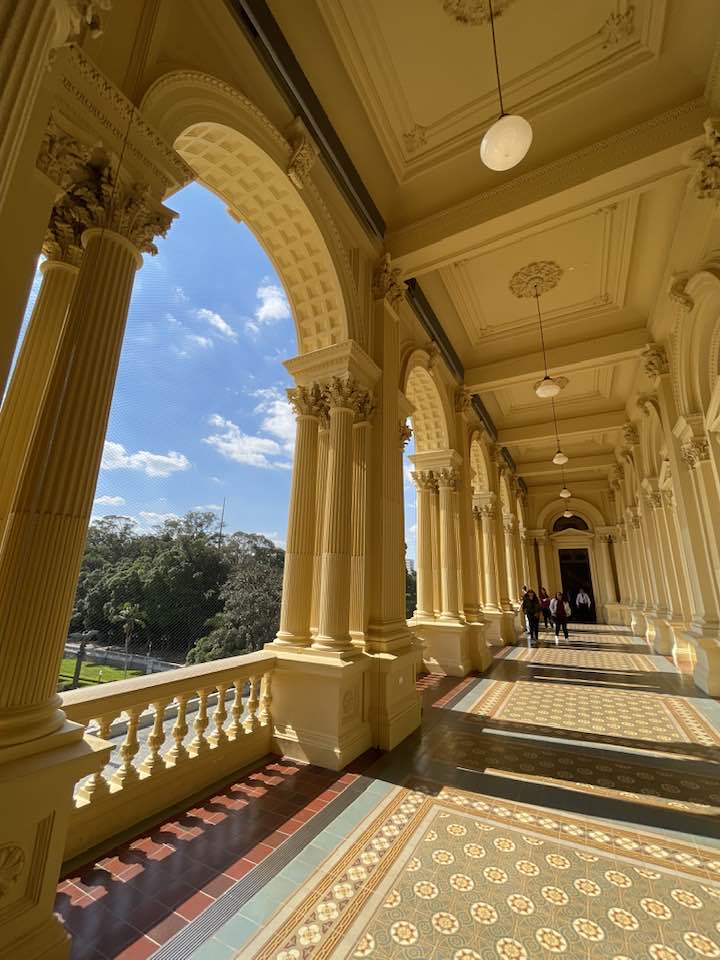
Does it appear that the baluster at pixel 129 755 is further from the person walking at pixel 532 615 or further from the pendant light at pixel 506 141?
the person walking at pixel 532 615

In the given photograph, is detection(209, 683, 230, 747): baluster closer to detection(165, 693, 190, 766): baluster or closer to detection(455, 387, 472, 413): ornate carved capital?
detection(165, 693, 190, 766): baluster

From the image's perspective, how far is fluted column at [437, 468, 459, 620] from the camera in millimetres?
7965

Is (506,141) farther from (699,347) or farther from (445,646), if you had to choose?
(445,646)

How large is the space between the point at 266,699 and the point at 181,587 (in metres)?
14.3

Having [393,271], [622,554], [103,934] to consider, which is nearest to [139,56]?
[393,271]

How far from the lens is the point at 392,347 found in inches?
226

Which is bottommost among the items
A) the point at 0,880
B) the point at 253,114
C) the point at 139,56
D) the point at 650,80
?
the point at 0,880

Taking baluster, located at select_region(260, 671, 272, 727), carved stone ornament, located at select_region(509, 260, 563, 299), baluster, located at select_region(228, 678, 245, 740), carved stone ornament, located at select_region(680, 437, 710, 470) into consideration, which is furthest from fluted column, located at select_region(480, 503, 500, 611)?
baluster, located at select_region(228, 678, 245, 740)

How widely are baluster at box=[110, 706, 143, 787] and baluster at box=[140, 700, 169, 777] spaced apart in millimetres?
89

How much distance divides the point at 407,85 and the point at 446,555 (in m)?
7.05

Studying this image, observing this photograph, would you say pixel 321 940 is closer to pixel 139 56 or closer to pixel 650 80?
pixel 139 56

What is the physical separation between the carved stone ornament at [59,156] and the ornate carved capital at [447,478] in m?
7.33

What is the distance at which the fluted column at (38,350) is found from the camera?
2.29 m

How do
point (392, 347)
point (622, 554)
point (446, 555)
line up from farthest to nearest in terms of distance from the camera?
point (622, 554)
point (446, 555)
point (392, 347)
